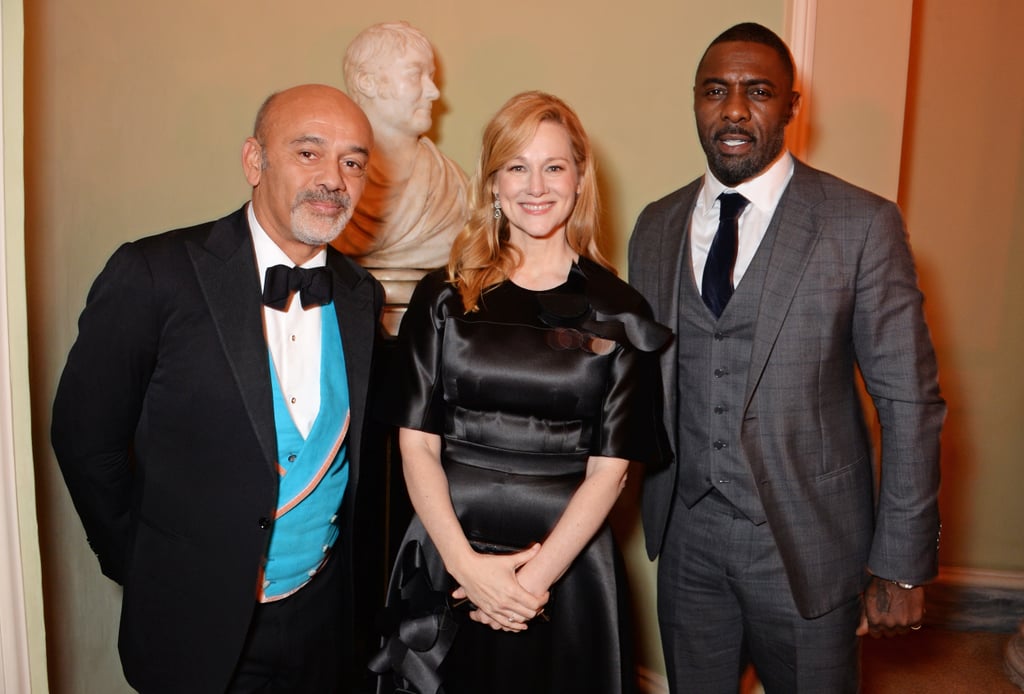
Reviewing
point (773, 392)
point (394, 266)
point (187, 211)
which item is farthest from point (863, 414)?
point (187, 211)

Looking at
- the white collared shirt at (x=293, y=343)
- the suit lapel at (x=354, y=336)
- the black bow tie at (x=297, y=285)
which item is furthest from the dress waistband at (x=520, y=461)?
the black bow tie at (x=297, y=285)

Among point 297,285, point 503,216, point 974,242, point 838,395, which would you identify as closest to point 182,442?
point 297,285

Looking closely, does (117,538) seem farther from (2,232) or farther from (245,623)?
(2,232)

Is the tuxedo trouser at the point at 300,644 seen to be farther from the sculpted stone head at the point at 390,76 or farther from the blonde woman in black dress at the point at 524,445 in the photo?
the sculpted stone head at the point at 390,76

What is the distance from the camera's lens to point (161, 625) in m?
1.82

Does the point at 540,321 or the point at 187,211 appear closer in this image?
the point at 540,321

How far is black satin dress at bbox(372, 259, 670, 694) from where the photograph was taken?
6.33 ft

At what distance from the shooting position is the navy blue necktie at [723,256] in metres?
1.96

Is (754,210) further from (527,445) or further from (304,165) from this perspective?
(304,165)

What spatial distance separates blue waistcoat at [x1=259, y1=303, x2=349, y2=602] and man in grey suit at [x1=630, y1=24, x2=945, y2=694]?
30.6 inches

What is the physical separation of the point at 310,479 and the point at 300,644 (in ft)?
1.35

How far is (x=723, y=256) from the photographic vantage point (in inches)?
78.0

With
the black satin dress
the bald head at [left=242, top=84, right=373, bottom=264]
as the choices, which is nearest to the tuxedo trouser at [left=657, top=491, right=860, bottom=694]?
the black satin dress

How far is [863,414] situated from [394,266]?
4.65 ft
